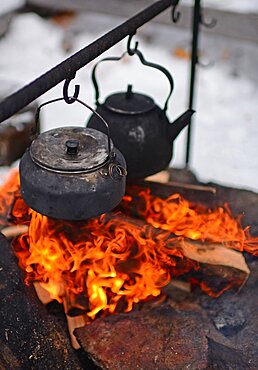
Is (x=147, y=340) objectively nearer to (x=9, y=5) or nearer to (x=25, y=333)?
(x=25, y=333)

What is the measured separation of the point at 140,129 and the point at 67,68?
2.60 feet

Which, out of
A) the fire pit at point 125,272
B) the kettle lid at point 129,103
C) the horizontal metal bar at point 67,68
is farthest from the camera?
the kettle lid at point 129,103

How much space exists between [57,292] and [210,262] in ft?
2.45

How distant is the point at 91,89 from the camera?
5797 millimetres

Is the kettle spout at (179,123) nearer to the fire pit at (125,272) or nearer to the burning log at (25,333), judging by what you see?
the fire pit at (125,272)

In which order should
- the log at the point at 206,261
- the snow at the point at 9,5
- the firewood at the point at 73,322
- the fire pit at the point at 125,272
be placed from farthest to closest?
the snow at the point at 9,5
the log at the point at 206,261
the firewood at the point at 73,322
the fire pit at the point at 125,272

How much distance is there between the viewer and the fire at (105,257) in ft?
9.03

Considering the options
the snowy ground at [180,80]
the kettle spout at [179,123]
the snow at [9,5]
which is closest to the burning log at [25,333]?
the kettle spout at [179,123]

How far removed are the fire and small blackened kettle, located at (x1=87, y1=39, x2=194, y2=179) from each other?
29cm

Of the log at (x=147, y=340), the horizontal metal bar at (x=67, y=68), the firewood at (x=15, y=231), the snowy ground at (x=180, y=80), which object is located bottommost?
the snowy ground at (x=180, y=80)

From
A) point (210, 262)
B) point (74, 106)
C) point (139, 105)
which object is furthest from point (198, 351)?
point (74, 106)

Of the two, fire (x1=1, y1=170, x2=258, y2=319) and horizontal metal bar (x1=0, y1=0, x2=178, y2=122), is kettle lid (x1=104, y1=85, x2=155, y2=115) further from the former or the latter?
fire (x1=1, y1=170, x2=258, y2=319)

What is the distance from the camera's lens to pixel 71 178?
216cm

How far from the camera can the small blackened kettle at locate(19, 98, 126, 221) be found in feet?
7.06
